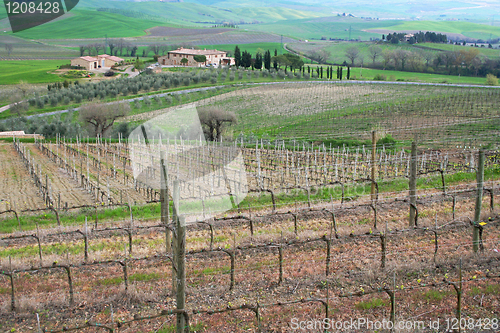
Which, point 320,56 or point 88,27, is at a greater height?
point 88,27

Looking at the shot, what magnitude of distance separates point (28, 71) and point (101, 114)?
185ft

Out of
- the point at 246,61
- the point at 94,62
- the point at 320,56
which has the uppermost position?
the point at 320,56

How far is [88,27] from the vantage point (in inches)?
6289

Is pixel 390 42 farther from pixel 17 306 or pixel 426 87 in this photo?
pixel 17 306

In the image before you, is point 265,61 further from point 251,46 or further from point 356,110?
point 251,46

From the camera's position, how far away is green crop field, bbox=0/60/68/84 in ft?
252

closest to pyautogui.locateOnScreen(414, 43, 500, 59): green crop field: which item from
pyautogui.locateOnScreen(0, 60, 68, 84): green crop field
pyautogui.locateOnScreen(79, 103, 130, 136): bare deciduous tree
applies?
pyautogui.locateOnScreen(79, 103, 130, 136): bare deciduous tree

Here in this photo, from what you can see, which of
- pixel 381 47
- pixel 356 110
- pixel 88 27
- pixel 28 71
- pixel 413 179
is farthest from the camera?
pixel 88 27

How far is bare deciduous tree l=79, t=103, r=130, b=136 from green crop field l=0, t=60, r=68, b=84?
131 ft

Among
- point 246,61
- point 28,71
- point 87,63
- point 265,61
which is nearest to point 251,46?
point 246,61

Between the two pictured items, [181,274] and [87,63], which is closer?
[181,274]

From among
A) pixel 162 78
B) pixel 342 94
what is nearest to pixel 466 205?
pixel 342 94

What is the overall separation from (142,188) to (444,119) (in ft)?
94.9

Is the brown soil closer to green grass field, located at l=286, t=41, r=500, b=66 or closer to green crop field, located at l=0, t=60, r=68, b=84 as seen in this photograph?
green crop field, located at l=0, t=60, r=68, b=84
